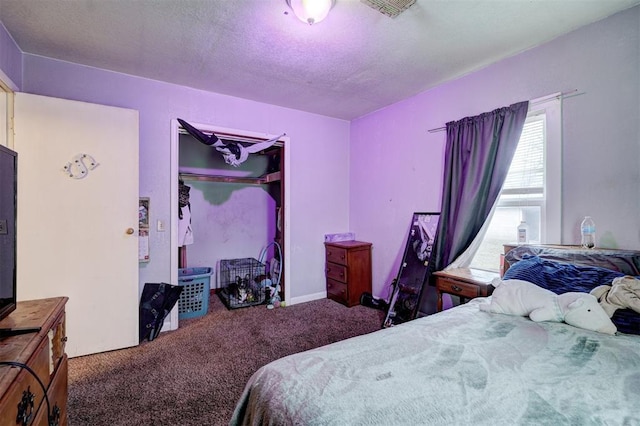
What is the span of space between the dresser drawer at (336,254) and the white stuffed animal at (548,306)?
202 centimetres

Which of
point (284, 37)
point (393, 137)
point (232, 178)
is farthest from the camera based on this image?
point (232, 178)

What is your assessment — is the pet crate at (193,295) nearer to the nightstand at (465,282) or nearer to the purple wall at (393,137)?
the purple wall at (393,137)

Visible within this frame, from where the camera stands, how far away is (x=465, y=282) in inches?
93.9

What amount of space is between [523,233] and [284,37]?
94.3 inches

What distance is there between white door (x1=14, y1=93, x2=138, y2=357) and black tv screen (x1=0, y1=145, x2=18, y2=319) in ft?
4.18

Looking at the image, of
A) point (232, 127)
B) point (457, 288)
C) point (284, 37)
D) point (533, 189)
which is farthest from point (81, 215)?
point (533, 189)

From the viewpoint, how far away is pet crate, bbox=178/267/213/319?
3.24 m

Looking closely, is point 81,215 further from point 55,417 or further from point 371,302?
point 371,302

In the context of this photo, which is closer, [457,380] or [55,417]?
[457,380]

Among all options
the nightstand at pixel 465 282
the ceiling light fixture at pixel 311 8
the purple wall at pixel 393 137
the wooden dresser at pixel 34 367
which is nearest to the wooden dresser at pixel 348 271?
the purple wall at pixel 393 137

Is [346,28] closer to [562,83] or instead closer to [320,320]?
[562,83]

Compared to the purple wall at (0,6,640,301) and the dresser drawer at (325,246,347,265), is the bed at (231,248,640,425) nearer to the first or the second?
the purple wall at (0,6,640,301)

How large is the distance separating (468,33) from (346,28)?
889 millimetres

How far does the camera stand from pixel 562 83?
85.7 inches
